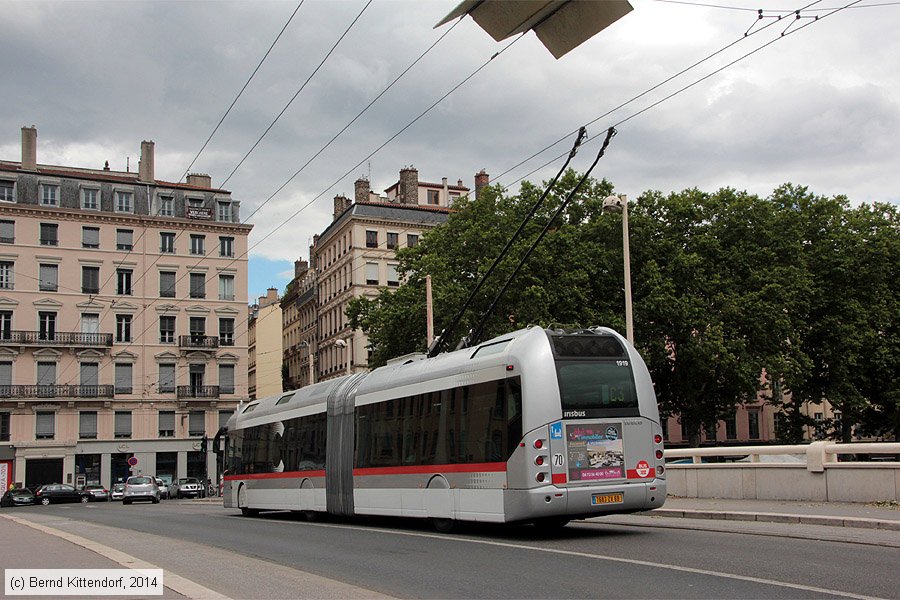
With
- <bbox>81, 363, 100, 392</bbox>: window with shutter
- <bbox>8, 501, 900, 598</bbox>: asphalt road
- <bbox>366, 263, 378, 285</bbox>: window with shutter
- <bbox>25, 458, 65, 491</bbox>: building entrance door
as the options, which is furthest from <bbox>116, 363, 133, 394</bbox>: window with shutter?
<bbox>8, 501, 900, 598</bbox>: asphalt road

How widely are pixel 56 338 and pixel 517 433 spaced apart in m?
61.9

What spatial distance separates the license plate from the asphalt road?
50 centimetres

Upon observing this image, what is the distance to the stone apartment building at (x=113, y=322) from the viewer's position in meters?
68.2

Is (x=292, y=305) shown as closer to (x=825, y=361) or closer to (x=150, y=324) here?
(x=150, y=324)

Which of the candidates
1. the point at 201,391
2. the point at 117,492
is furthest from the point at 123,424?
the point at 117,492

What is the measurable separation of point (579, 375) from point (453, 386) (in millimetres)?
2356

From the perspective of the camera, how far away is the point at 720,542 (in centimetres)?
1304

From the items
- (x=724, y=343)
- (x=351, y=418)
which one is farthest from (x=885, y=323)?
(x=351, y=418)

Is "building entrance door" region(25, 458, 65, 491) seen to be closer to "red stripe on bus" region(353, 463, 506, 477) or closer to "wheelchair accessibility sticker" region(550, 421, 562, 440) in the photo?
"red stripe on bus" region(353, 463, 506, 477)

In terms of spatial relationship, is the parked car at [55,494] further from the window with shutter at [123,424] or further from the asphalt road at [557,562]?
the asphalt road at [557,562]

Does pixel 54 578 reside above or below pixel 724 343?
below

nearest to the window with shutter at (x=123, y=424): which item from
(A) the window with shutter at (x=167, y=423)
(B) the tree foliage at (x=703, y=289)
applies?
(A) the window with shutter at (x=167, y=423)

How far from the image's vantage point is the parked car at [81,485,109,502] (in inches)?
2446

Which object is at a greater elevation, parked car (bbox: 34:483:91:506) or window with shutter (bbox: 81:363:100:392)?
window with shutter (bbox: 81:363:100:392)
